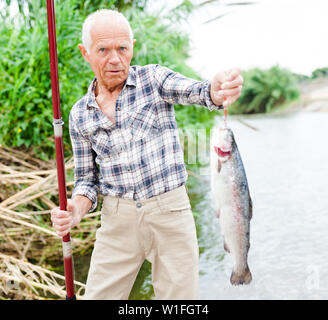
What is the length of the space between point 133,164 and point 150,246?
1.34ft

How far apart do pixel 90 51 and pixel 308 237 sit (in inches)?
149

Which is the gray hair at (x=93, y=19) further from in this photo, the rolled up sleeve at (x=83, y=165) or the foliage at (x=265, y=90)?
the foliage at (x=265, y=90)

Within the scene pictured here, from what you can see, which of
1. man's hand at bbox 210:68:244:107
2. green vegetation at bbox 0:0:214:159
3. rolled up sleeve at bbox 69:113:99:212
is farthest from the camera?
green vegetation at bbox 0:0:214:159

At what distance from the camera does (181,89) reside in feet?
6.03

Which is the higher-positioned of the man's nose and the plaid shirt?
the man's nose

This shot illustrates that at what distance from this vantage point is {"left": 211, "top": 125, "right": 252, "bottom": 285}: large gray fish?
1661 millimetres

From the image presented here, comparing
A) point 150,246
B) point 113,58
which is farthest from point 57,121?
point 150,246

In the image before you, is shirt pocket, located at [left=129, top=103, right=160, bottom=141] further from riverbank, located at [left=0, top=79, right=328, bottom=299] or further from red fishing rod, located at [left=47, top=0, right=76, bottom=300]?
riverbank, located at [left=0, top=79, right=328, bottom=299]

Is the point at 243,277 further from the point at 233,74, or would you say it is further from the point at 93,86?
the point at 93,86

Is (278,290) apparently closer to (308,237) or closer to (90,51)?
(308,237)

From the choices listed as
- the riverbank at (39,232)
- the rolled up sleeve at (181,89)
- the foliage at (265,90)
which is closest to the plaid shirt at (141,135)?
the rolled up sleeve at (181,89)

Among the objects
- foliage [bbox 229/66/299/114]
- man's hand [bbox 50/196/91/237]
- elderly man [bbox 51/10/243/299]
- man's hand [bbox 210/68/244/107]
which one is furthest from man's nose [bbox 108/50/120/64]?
foliage [bbox 229/66/299/114]

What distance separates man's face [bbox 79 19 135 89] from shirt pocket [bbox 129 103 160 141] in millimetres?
169

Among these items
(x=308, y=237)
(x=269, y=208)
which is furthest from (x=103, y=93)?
(x=269, y=208)
